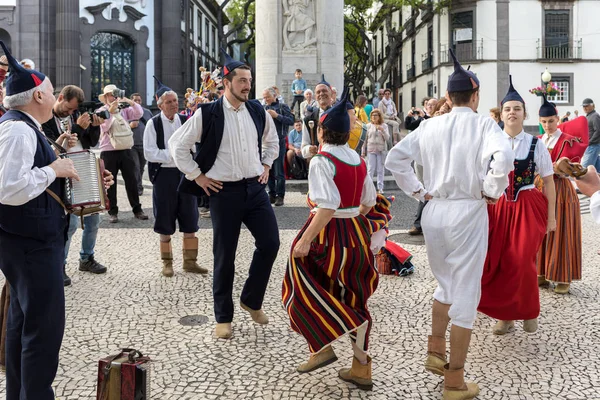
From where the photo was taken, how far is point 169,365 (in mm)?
3756

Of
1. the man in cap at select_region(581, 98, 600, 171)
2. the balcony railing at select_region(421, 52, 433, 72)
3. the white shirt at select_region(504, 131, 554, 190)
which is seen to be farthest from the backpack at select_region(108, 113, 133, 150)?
the balcony railing at select_region(421, 52, 433, 72)

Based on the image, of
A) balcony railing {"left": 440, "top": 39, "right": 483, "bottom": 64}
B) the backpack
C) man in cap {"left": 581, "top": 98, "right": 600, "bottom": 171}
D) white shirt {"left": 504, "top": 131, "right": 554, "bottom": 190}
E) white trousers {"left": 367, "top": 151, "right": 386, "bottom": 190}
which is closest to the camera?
white shirt {"left": 504, "top": 131, "right": 554, "bottom": 190}

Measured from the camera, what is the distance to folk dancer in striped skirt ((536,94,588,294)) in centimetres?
536

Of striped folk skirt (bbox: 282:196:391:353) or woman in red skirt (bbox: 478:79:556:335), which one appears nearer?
striped folk skirt (bbox: 282:196:391:353)

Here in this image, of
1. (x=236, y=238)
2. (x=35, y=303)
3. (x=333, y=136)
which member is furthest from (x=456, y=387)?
(x=35, y=303)

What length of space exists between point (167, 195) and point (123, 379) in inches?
140

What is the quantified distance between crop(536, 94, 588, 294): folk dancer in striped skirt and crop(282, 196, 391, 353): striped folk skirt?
2622 mm

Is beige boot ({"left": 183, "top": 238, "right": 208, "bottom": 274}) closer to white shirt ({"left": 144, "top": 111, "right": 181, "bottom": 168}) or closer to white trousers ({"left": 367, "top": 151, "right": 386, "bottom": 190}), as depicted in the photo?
white shirt ({"left": 144, "top": 111, "right": 181, "bottom": 168})

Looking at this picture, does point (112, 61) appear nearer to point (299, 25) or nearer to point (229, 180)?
point (299, 25)

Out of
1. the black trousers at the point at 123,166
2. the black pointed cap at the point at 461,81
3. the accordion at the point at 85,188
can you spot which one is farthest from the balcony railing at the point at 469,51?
the accordion at the point at 85,188

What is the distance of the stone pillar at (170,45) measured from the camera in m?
29.1

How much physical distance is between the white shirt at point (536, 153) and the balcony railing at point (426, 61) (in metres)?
35.0

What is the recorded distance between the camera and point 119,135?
29.0 feet

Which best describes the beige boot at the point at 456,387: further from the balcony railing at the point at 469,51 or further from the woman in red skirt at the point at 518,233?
the balcony railing at the point at 469,51
